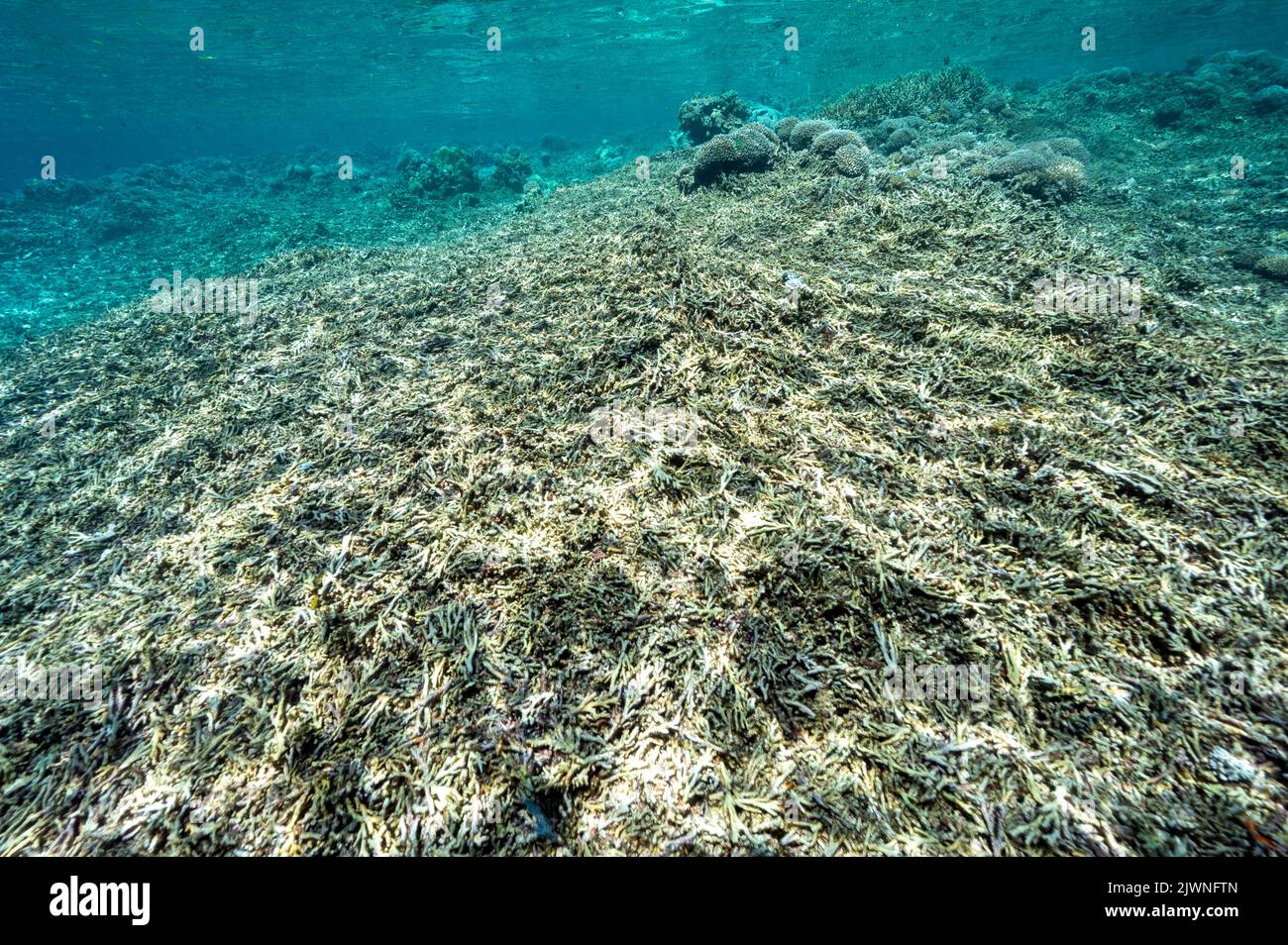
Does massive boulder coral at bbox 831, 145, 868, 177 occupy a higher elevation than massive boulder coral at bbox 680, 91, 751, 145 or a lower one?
lower

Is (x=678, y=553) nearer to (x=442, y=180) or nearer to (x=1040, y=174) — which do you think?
(x=1040, y=174)

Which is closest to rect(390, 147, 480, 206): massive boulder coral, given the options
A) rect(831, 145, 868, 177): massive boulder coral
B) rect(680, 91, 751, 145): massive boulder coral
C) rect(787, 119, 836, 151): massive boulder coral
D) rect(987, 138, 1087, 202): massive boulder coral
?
rect(680, 91, 751, 145): massive boulder coral

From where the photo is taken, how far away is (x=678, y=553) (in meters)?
3.71

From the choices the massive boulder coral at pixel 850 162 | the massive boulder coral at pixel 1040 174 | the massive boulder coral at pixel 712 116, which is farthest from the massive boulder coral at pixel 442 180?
the massive boulder coral at pixel 1040 174

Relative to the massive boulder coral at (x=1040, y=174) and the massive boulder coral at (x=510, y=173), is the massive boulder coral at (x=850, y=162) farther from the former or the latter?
the massive boulder coral at (x=510, y=173)

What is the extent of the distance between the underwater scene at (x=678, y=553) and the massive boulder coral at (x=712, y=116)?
14.2m

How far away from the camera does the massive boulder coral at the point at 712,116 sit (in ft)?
67.2

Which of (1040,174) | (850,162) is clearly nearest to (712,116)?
(850,162)

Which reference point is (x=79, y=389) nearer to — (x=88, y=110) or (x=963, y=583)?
(x=963, y=583)

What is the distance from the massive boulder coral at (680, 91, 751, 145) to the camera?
2048 cm

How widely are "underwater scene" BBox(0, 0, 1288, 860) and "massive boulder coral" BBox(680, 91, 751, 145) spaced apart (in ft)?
46.5

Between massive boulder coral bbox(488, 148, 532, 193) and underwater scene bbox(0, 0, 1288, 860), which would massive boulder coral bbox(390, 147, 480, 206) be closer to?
massive boulder coral bbox(488, 148, 532, 193)

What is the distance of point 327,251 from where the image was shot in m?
11.5

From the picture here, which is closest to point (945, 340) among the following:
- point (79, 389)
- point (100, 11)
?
point (79, 389)
